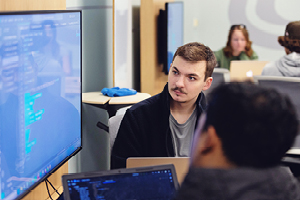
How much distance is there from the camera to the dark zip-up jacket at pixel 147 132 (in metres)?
1.35

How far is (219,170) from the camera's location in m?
0.45

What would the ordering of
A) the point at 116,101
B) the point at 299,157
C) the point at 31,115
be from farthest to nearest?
1. the point at 116,101
2. the point at 299,157
3. the point at 31,115

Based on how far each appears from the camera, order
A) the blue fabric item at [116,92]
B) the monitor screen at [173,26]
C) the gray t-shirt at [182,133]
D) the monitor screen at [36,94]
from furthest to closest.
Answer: the monitor screen at [173,26] → the blue fabric item at [116,92] → the gray t-shirt at [182,133] → the monitor screen at [36,94]

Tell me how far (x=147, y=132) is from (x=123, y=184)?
1.97 feet


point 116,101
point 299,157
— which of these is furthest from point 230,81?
point 116,101

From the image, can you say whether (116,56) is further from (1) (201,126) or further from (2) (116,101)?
(1) (201,126)

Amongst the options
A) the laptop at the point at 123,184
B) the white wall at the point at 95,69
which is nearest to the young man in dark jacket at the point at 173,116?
the laptop at the point at 123,184

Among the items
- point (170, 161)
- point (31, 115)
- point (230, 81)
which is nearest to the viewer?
point (230, 81)

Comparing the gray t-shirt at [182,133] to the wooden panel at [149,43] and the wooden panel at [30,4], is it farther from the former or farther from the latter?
the wooden panel at [149,43]

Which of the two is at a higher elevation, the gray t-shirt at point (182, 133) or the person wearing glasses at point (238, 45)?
the person wearing glasses at point (238, 45)

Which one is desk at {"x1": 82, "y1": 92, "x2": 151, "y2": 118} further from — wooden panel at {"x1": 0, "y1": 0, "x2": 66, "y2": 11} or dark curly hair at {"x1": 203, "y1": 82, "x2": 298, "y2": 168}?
dark curly hair at {"x1": 203, "y1": 82, "x2": 298, "y2": 168}

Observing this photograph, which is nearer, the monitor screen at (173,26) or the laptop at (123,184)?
the laptop at (123,184)

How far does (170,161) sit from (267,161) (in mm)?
515

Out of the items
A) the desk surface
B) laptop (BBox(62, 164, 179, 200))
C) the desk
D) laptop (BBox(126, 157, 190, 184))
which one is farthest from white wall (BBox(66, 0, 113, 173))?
laptop (BBox(62, 164, 179, 200))
